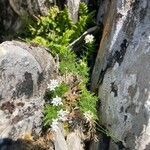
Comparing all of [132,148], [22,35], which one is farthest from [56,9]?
[132,148]

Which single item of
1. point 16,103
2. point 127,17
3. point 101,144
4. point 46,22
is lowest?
point 101,144

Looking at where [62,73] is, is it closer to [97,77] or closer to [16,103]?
[97,77]

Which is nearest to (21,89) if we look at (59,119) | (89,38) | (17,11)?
(59,119)

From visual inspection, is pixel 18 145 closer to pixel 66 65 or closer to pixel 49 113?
pixel 49 113

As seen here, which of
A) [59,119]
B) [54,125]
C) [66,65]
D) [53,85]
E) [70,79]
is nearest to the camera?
[54,125]

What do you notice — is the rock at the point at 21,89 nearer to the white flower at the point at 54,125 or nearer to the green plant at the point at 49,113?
the green plant at the point at 49,113

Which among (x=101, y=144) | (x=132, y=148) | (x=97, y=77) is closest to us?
(x=132, y=148)
